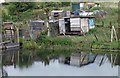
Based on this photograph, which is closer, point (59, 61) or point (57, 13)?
point (59, 61)

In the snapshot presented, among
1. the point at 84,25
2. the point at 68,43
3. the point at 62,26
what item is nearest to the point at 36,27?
the point at 62,26

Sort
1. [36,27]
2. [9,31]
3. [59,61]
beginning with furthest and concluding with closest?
[36,27]
[9,31]
[59,61]

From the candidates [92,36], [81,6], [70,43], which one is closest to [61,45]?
[70,43]

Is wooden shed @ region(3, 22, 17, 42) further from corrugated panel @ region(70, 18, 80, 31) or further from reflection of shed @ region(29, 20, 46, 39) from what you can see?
corrugated panel @ region(70, 18, 80, 31)

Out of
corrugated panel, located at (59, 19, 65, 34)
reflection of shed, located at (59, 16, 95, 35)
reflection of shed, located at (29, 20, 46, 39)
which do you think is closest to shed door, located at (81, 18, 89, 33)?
reflection of shed, located at (59, 16, 95, 35)

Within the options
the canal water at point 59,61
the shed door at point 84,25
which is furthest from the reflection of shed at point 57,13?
the canal water at point 59,61

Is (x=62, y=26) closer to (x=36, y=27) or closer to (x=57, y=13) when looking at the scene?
(x=57, y=13)
